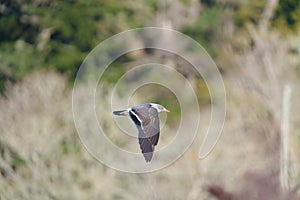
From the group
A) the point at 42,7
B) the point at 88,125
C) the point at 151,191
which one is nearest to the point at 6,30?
the point at 42,7

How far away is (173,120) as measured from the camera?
22.4 meters

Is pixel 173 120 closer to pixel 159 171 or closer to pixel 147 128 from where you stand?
pixel 159 171

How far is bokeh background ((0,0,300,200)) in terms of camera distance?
54.2 ft

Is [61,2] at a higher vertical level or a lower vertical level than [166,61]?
higher

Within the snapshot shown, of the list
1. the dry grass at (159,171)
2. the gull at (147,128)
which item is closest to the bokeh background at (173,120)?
the dry grass at (159,171)

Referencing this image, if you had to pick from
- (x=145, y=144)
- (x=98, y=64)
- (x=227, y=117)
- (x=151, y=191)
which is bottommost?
(x=145, y=144)

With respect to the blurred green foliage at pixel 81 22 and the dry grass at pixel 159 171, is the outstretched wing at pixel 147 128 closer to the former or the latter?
the dry grass at pixel 159 171

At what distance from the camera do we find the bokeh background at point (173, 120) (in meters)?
16.5

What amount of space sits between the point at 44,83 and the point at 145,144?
30.7 feet

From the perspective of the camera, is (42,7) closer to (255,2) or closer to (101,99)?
(255,2)

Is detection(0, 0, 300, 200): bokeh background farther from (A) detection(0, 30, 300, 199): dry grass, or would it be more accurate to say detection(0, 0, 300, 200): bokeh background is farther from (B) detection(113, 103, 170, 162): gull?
(B) detection(113, 103, 170, 162): gull

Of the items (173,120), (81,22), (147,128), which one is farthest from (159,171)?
(81,22)

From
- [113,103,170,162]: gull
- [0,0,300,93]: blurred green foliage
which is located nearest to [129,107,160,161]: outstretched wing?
[113,103,170,162]: gull

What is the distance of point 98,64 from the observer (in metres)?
26.4
